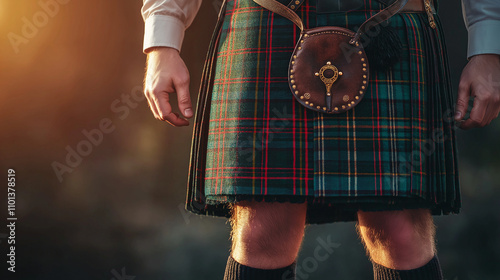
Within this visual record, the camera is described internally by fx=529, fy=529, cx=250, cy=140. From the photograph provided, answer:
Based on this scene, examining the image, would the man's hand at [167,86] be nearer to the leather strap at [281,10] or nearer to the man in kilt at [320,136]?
the man in kilt at [320,136]

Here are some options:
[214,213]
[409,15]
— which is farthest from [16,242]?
[409,15]

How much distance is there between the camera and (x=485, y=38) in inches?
46.8

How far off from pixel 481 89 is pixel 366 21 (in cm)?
30

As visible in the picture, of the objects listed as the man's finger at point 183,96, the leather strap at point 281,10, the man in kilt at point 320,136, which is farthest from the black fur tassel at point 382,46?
the man's finger at point 183,96

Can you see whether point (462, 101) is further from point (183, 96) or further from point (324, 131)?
point (183, 96)

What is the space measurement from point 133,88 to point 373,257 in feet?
4.56

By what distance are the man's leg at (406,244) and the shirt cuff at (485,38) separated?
0.38 meters

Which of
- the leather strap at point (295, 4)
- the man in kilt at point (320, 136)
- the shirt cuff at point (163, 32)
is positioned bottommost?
the man in kilt at point (320, 136)

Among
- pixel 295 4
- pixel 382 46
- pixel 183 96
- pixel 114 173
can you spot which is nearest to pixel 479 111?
pixel 382 46

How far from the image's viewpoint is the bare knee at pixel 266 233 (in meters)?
1.06

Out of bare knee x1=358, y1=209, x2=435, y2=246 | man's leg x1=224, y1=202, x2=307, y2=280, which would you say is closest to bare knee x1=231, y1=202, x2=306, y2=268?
man's leg x1=224, y1=202, x2=307, y2=280

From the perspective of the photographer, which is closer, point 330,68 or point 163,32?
point 330,68

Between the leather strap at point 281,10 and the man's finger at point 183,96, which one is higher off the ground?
the leather strap at point 281,10

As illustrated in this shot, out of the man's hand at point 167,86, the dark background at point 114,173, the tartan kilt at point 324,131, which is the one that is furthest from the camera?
the dark background at point 114,173
